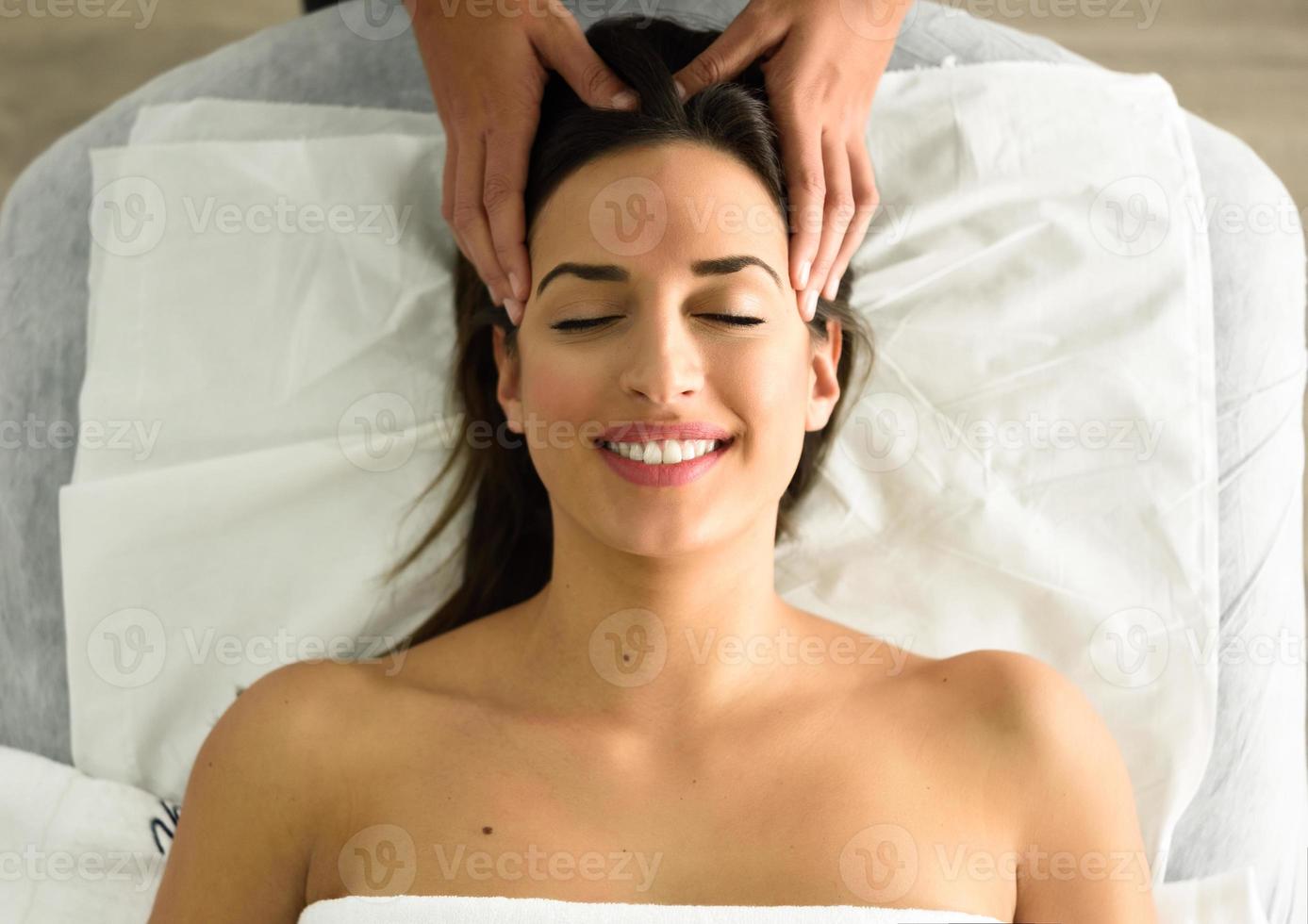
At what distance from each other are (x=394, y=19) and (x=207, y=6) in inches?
62.6

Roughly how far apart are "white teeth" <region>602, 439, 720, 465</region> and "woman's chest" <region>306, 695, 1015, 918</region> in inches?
14.7

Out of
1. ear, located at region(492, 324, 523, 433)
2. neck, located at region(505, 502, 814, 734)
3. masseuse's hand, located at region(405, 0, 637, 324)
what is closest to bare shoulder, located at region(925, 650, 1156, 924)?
neck, located at region(505, 502, 814, 734)

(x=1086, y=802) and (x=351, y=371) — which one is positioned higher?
(x=351, y=371)

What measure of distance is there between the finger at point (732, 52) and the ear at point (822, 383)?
0.34m

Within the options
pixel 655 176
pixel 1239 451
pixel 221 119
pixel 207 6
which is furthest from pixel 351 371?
pixel 207 6

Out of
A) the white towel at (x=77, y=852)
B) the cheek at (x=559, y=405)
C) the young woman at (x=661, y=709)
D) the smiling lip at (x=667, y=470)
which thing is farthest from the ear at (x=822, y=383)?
the white towel at (x=77, y=852)

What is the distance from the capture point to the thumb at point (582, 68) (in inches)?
58.3

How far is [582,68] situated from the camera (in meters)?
1.51

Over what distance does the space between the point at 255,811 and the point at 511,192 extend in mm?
823

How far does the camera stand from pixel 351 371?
1.87 metres

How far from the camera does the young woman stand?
1388mm

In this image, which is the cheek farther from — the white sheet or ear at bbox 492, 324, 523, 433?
the white sheet

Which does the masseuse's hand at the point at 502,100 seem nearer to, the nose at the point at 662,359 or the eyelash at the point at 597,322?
the eyelash at the point at 597,322

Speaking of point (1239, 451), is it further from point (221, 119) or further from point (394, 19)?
point (221, 119)
